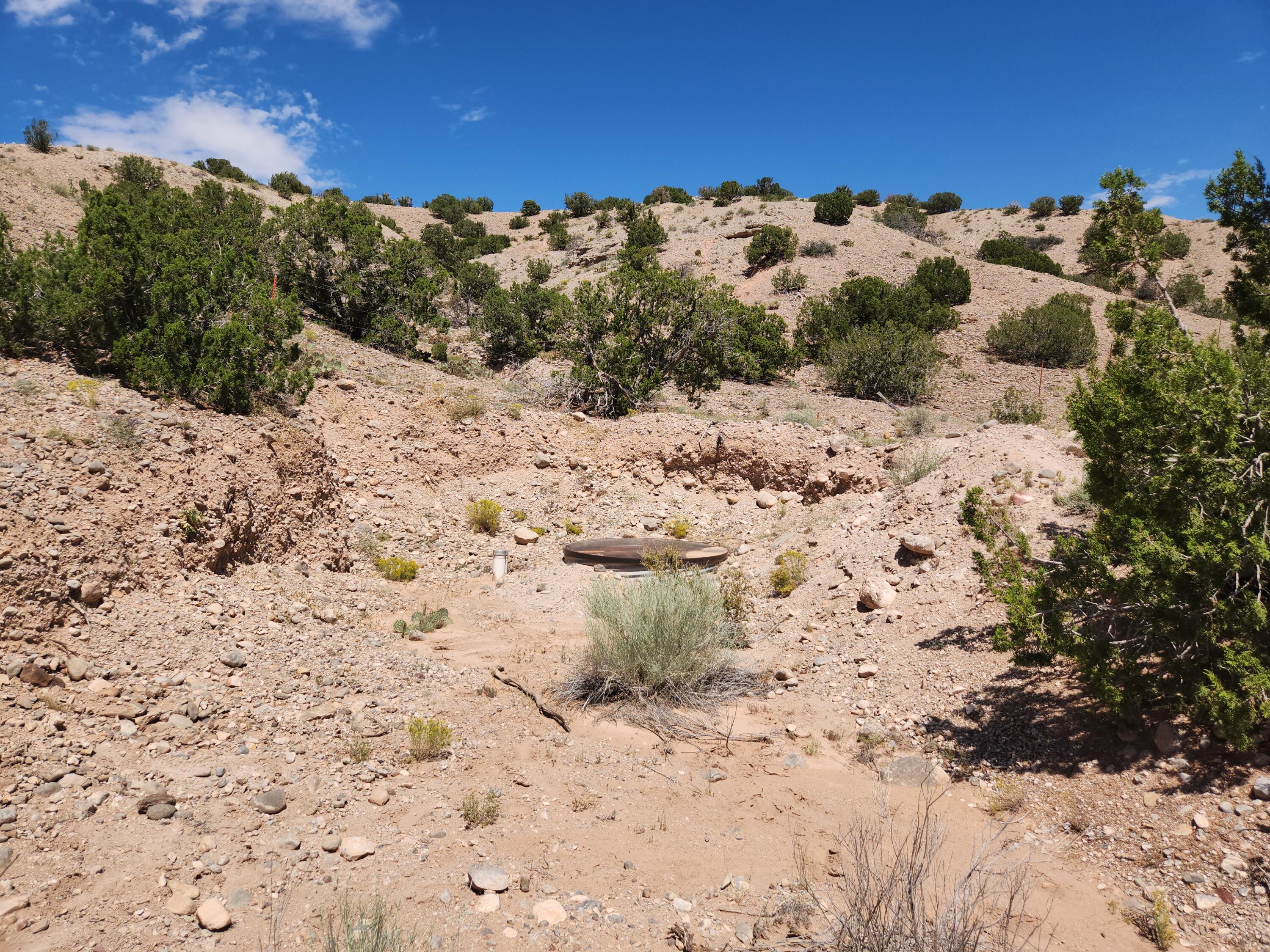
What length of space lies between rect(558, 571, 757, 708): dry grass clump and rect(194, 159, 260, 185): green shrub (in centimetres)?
3195

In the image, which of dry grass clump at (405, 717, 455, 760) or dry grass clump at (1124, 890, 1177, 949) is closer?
dry grass clump at (1124, 890, 1177, 949)

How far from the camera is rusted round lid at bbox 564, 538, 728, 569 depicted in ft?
28.1

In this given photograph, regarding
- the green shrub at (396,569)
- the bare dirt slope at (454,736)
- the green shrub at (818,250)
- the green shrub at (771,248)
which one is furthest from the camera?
the green shrub at (818,250)

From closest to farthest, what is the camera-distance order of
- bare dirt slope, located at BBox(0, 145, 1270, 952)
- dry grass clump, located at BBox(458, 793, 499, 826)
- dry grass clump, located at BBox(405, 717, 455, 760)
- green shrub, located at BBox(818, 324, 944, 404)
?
bare dirt slope, located at BBox(0, 145, 1270, 952) < dry grass clump, located at BBox(458, 793, 499, 826) < dry grass clump, located at BBox(405, 717, 455, 760) < green shrub, located at BBox(818, 324, 944, 404)

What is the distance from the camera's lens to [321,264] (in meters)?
14.4

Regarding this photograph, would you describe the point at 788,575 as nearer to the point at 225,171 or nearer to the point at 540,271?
the point at 540,271

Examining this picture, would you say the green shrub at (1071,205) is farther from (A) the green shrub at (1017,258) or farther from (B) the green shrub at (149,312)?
(B) the green shrub at (149,312)

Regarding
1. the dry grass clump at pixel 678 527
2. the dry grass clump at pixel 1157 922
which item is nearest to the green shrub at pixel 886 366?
the dry grass clump at pixel 678 527

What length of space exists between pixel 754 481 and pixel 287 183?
32040 mm

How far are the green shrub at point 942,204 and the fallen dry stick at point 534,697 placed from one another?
47386 mm

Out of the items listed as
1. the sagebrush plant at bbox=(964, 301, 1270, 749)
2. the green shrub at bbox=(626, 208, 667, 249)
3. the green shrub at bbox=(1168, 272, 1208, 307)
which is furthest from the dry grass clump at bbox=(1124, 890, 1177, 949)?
the green shrub at bbox=(626, 208, 667, 249)

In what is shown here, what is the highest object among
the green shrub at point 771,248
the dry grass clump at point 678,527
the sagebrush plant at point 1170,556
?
the green shrub at point 771,248

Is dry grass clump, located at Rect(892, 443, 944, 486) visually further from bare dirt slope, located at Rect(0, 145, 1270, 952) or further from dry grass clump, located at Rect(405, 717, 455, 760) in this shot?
dry grass clump, located at Rect(405, 717, 455, 760)

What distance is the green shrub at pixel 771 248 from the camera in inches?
1080
